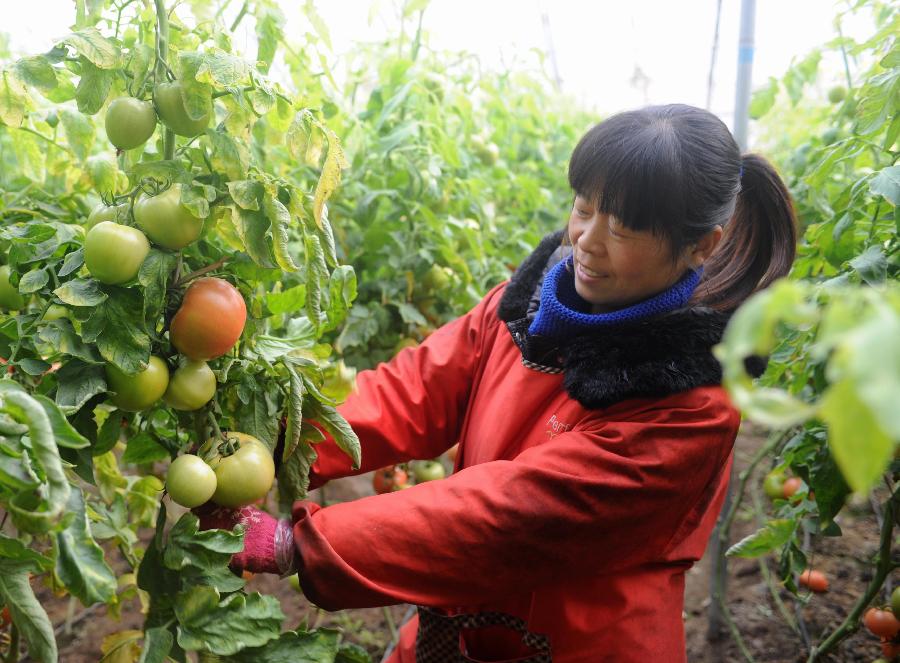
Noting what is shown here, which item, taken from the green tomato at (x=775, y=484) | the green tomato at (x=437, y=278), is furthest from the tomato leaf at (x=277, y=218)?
the green tomato at (x=775, y=484)

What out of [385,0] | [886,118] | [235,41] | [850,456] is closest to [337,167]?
[235,41]

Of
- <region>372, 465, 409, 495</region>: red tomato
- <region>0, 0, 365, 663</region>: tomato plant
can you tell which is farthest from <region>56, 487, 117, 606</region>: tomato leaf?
<region>372, 465, 409, 495</region>: red tomato

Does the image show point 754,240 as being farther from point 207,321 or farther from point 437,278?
point 207,321

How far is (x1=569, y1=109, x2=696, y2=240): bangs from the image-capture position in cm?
101

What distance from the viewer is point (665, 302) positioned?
3.55 ft

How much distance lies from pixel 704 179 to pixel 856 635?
1431 mm

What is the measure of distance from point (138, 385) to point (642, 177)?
65 centimetres

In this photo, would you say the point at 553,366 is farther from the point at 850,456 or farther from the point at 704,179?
the point at 850,456

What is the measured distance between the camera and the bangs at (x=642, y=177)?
101 centimetres

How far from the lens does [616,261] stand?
1053 millimetres

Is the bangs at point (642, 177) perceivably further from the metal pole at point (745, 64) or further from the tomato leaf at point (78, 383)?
the metal pole at point (745, 64)

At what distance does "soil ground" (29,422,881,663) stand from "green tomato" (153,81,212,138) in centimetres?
120

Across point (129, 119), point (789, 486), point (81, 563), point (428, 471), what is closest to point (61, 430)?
point (81, 563)

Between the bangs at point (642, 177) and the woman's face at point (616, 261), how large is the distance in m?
0.02
